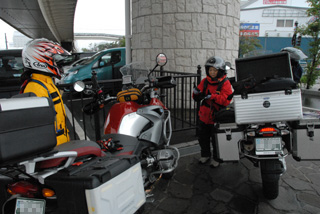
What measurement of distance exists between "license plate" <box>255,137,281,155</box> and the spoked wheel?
148 mm

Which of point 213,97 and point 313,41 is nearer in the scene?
point 213,97

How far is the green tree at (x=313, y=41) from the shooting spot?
446 inches

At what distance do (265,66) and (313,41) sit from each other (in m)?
11.2

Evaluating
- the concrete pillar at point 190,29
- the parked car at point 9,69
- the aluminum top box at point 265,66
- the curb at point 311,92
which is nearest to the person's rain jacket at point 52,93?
the aluminum top box at point 265,66

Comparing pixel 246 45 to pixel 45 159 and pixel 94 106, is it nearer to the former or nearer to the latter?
pixel 94 106

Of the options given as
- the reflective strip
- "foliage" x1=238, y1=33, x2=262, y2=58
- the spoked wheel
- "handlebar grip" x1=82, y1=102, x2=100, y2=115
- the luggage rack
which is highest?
"foliage" x1=238, y1=33, x2=262, y2=58

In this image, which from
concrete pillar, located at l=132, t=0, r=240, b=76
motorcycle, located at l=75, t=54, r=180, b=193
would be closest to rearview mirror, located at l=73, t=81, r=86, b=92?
motorcycle, located at l=75, t=54, r=180, b=193

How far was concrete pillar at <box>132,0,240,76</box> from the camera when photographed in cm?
695

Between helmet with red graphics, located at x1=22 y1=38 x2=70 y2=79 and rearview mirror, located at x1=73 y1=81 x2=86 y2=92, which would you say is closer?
helmet with red graphics, located at x1=22 y1=38 x2=70 y2=79

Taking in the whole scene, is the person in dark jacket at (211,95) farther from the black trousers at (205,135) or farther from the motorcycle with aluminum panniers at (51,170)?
the motorcycle with aluminum panniers at (51,170)

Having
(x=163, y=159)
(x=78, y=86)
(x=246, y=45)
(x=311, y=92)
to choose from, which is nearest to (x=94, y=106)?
(x=78, y=86)

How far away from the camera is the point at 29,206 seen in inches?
57.8

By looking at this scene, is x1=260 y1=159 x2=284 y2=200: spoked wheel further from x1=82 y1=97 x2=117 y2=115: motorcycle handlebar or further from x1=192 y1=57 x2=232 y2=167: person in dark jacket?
x1=82 y1=97 x2=117 y2=115: motorcycle handlebar

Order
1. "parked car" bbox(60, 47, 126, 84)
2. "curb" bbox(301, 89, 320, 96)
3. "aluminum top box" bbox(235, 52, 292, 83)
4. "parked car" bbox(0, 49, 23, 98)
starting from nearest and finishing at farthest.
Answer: "aluminum top box" bbox(235, 52, 292, 83) < "parked car" bbox(0, 49, 23, 98) < "parked car" bbox(60, 47, 126, 84) < "curb" bbox(301, 89, 320, 96)
